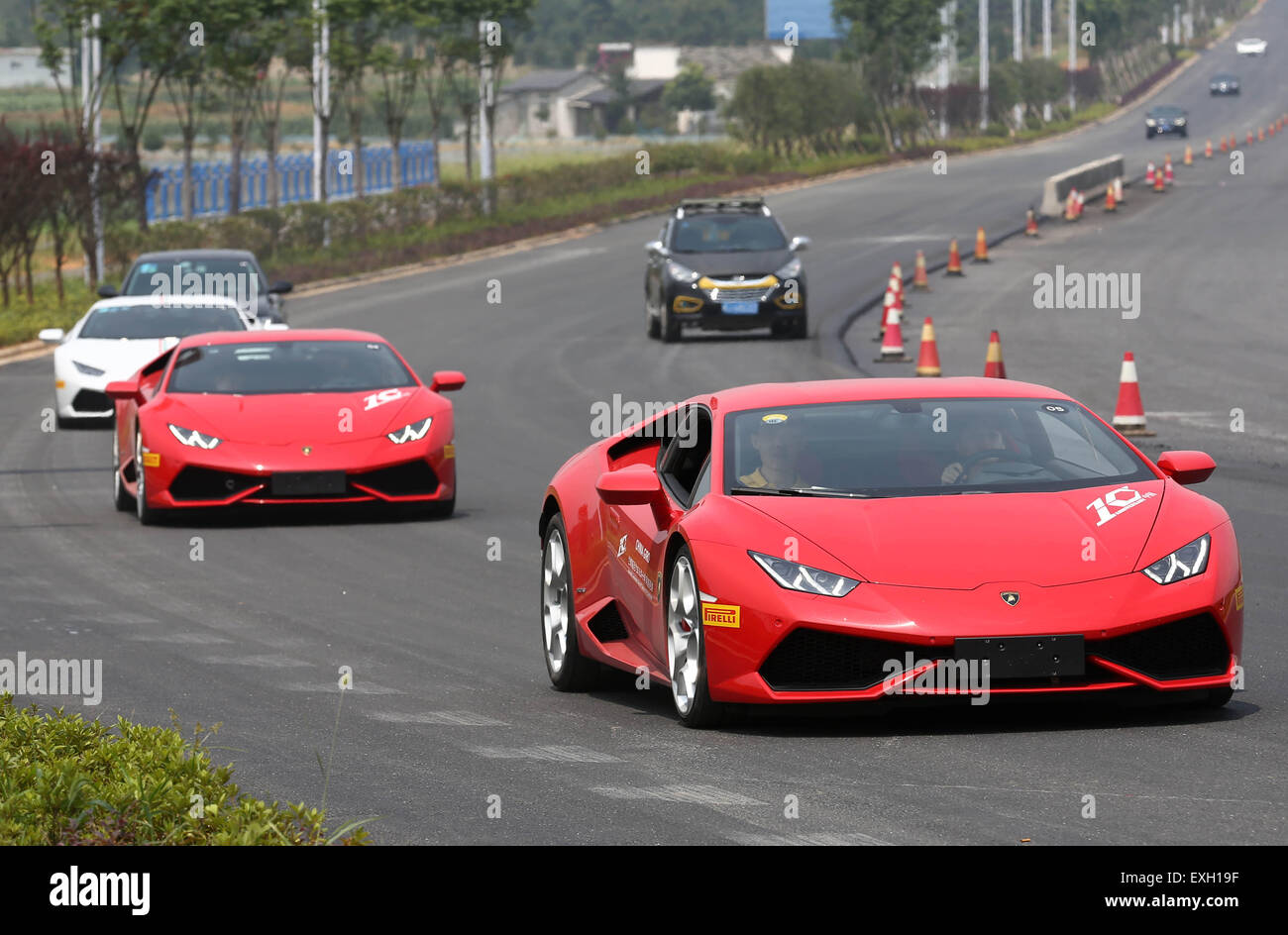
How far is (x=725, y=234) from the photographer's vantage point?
1353 inches

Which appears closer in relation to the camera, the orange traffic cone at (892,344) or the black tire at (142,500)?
the black tire at (142,500)

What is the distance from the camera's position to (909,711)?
8.91 m

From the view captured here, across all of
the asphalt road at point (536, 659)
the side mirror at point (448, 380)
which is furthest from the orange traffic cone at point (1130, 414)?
the side mirror at point (448, 380)

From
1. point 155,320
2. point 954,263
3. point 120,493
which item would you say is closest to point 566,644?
point 120,493

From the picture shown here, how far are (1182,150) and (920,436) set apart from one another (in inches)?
3142

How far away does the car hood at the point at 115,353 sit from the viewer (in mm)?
24688

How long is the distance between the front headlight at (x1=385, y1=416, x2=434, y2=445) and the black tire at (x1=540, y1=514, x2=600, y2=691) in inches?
248

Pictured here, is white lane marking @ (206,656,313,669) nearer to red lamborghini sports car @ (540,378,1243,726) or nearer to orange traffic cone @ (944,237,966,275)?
red lamborghini sports car @ (540,378,1243,726)

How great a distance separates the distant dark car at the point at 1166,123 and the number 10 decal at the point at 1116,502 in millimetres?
91932

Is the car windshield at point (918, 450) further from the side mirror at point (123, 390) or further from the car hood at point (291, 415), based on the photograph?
the side mirror at point (123, 390)

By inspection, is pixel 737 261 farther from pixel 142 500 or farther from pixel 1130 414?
pixel 142 500

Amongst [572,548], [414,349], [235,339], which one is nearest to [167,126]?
[414,349]
